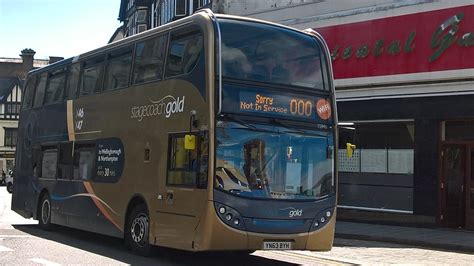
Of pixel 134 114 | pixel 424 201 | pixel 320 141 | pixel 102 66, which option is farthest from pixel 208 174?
pixel 424 201

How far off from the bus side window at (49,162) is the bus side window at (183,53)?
5.39m

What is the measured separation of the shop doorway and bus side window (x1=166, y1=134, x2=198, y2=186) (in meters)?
9.33

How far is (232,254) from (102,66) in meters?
4.79

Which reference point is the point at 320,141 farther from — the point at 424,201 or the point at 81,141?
the point at 424,201

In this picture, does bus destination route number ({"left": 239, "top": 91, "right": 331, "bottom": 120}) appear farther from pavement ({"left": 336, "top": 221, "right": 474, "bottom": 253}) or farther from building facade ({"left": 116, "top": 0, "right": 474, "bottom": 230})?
building facade ({"left": 116, "top": 0, "right": 474, "bottom": 230})

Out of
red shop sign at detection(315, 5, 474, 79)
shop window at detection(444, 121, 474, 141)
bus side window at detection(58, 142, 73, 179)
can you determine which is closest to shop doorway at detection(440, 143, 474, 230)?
shop window at detection(444, 121, 474, 141)

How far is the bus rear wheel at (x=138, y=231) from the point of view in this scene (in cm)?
1000

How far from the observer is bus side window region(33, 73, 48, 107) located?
48.9 feet

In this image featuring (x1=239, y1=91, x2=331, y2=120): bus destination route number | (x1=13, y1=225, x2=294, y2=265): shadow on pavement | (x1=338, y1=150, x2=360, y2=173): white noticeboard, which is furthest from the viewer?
(x1=338, y1=150, x2=360, y2=173): white noticeboard

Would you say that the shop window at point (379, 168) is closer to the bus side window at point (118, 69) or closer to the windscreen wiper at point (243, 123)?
the bus side window at point (118, 69)

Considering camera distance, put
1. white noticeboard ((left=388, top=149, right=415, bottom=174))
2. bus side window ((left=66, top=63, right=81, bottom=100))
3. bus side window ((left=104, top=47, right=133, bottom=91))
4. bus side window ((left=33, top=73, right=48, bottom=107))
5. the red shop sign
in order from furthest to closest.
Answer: white noticeboard ((left=388, top=149, right=415, bottom=174)) → the red shop sign → bus side window ((left=33, top=73, right=48, bottom=107)) → bus side window ((left=66, top=63, right=81, bottom=100)) → bus side window ((left=104, top=47, right=133, bottom=91))

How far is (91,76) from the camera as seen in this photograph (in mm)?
12539

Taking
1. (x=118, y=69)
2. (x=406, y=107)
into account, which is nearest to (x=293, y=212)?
(x=118, y=69)

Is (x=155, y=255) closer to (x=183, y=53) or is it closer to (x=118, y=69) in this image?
(x=183, y=53)
